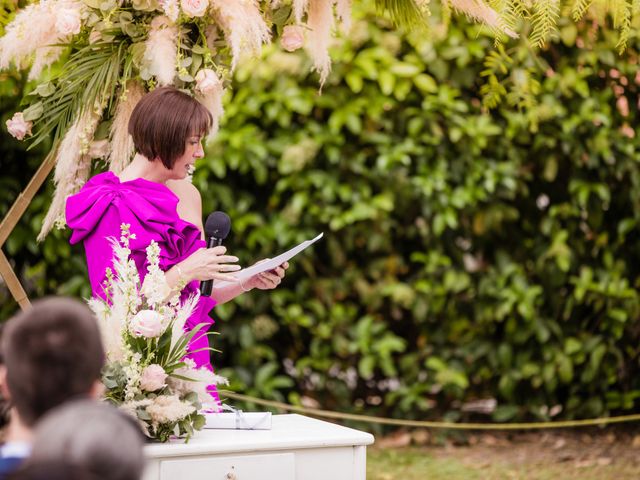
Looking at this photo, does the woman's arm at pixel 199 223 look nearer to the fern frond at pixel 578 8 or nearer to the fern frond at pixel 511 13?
the fern frond at pixel 511 13

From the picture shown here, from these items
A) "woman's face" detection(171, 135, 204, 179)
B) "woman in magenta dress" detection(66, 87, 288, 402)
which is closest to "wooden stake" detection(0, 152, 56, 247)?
"woman in magenta dress" detection(66, 87, 288, 402)

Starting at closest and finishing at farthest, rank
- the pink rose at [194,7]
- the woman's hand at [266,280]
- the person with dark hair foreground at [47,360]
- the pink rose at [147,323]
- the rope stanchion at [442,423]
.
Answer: the person with dark hair foreground at [47,360], the pink rose at [147,323], the pink rose at [194,7], the woman's hand at [266,280], the rope stanchion at [442,423]

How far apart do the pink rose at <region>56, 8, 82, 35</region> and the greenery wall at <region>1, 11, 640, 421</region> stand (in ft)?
6.16

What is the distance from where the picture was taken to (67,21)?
2.87 meters

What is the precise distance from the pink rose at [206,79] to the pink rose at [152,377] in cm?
99

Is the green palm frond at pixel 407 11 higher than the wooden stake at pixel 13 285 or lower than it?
higher

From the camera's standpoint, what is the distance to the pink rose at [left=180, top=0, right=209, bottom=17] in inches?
110

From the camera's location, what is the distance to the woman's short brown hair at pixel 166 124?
2609 millimetres

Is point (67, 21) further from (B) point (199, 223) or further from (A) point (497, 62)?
(A) point (497, 62)

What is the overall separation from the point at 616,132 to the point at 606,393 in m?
1.41

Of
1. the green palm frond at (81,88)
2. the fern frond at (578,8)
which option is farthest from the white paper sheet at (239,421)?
the fern frond at (578,8)

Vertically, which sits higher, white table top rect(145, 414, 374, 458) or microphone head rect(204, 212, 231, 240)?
microphone head rect(204, 212, 231, 240)

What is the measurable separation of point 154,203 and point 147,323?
430mm

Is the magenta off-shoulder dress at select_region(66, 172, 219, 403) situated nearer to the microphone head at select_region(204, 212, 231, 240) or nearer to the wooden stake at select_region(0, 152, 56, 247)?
the microphone head at select_region(204, 212, 231, 240)
